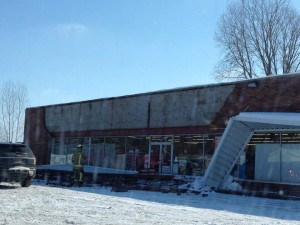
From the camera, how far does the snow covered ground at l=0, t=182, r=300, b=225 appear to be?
1088 cm

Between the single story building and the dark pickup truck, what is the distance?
31.0ft

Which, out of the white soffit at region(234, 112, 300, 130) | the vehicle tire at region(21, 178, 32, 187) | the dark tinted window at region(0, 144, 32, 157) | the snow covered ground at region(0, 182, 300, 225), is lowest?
the snow covered ground at region(0, 182, 300, 225)

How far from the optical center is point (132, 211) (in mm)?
12617

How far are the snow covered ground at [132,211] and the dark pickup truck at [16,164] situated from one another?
1313mm

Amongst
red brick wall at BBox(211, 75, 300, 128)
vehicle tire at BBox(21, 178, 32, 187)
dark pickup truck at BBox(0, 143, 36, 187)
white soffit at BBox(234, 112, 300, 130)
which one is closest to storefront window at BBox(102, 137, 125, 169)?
red brick wall at BBox(211, 75, 300, 128)

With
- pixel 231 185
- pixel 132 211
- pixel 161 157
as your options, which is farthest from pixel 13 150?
pixel 161 157

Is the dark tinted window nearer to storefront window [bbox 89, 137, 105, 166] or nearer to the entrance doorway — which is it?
the entrance doorway

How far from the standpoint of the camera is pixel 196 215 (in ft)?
40.9

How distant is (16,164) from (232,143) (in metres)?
9.88

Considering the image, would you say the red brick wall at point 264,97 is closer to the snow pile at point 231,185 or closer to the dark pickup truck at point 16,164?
the snow pile at point 231,185

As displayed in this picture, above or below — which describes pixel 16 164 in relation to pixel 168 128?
below

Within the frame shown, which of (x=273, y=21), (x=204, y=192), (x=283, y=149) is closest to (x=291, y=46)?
(x=273, y=21)

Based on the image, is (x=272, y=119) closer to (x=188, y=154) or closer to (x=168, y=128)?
(x=188, y=154)

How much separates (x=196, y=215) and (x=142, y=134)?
18.0m
